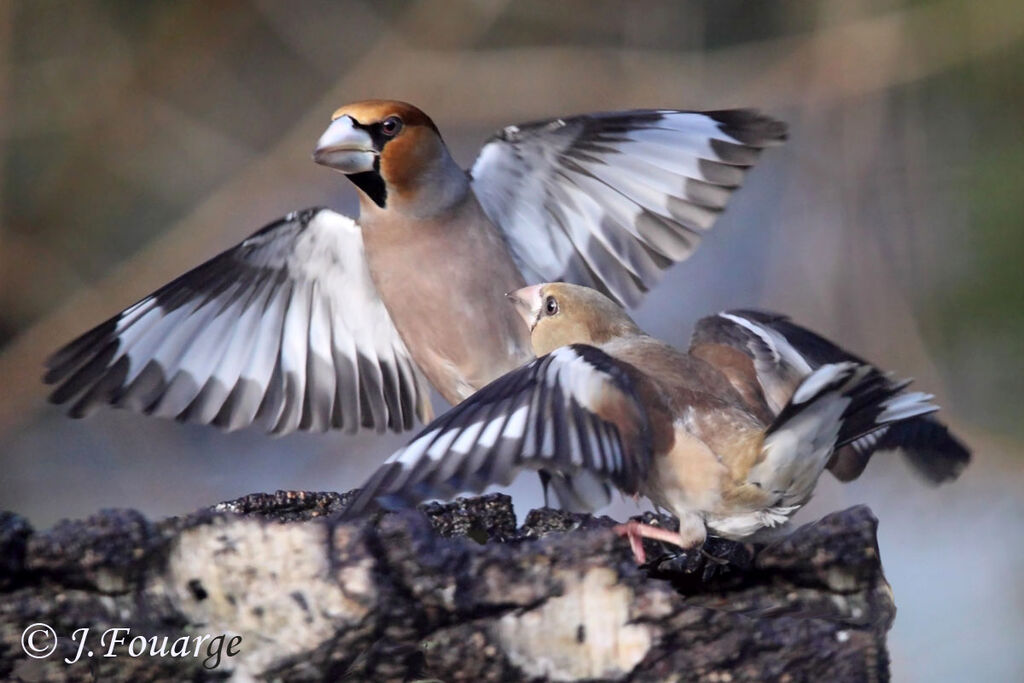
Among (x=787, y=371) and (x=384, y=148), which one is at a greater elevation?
(x=384, y=148)

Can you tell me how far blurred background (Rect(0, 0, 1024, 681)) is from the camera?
7.55 ft

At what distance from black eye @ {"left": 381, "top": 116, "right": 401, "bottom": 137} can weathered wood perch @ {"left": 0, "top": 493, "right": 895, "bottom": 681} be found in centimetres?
78

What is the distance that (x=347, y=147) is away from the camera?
5.04 ft

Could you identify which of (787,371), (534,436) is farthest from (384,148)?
(534,436)

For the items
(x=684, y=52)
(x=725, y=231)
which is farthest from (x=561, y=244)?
(x=684, y=52)

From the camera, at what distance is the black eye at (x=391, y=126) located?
1.58 m

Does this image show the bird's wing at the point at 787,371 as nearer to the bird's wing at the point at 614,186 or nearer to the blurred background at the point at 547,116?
the bird's wing at the point at 614,186

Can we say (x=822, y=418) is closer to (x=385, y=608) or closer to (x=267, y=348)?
(x=385, y=608)

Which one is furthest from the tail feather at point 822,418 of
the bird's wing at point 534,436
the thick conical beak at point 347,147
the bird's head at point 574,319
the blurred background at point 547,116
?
the blurred background at point 547,116

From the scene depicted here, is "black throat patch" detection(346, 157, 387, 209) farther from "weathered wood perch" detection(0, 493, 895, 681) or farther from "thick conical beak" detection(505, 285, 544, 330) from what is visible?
"weathered wood perch" detection(0, 493, 895, 681)

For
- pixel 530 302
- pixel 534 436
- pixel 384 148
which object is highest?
pixel 384 148

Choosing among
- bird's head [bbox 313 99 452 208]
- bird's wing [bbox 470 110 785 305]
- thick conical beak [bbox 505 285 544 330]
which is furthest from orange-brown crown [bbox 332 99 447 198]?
thick conical beak [bbox 505 285 544 330]

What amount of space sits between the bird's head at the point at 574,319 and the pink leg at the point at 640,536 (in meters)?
0.30

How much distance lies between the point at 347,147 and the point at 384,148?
0.20 feet
